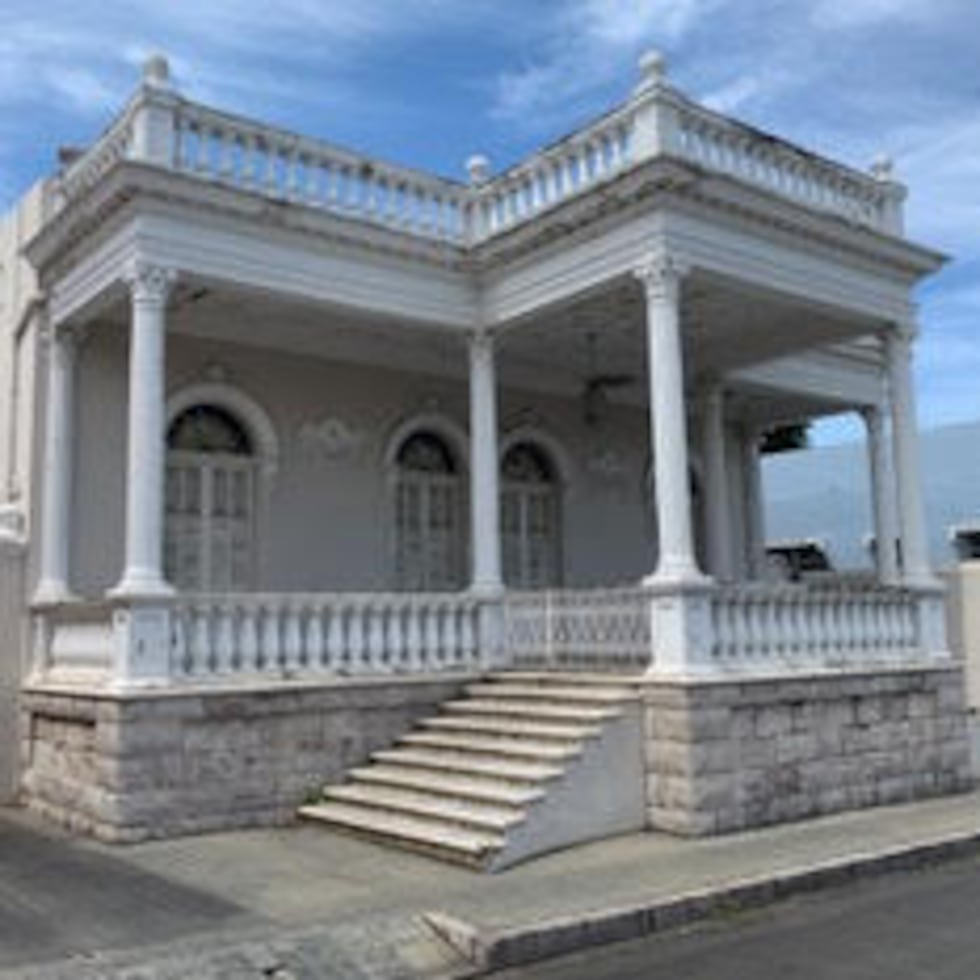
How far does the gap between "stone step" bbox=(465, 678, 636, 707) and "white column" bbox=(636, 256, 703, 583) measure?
99cm

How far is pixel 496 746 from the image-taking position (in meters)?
9.56

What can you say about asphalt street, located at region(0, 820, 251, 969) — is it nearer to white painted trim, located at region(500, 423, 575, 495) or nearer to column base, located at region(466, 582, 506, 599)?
column base, located at region(466, 582, 506, 599)

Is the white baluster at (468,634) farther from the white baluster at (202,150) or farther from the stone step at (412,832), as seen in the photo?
the white baluster at (202,150)

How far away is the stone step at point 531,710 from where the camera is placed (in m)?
9.42

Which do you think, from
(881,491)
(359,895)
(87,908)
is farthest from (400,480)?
(87,908)

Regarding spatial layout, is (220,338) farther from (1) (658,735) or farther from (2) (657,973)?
(2) (657,973)

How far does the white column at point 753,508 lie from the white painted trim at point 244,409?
25.7 ft

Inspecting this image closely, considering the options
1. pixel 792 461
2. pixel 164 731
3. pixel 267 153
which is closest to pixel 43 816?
pixel 164 731

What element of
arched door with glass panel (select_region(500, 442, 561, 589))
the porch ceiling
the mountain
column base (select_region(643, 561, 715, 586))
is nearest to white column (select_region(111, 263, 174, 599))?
the porch ceiling

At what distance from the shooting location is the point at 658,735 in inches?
370

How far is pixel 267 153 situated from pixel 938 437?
2167cm

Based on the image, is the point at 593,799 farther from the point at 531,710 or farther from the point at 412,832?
the point at 412,832

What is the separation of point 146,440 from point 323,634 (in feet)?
7.39

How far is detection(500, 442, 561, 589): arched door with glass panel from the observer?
47.8 ft
